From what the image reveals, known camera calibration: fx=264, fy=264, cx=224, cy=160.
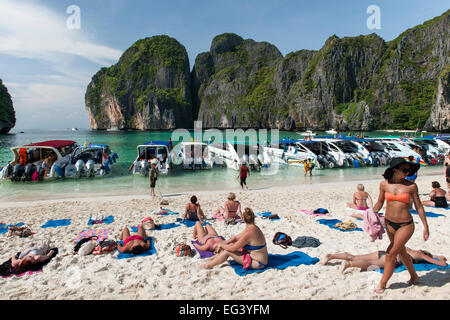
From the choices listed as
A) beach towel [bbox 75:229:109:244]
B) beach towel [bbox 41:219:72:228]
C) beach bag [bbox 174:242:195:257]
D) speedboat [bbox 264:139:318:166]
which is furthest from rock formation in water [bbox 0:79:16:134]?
beach bag [bbox 174:242:195:257]

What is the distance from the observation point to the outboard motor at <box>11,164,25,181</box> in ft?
48.1

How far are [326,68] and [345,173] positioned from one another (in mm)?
104709

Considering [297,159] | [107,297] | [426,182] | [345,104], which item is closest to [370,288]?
[107,297]

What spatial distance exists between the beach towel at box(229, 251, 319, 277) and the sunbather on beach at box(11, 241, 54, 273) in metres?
3.29

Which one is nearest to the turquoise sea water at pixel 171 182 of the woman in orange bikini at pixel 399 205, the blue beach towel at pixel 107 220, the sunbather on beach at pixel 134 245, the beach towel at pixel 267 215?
the blue beach towel at pixel 107 220

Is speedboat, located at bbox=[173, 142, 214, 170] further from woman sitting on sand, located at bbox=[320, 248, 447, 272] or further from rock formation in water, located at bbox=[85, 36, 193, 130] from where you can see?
rock formation in water, located at bbox=[85, 36, 193, 130]

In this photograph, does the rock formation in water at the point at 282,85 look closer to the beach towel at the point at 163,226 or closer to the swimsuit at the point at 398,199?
the beach towel at the point at 163,226

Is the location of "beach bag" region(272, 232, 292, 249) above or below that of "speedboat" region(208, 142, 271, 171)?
below

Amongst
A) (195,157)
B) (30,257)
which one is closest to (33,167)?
(195,157)

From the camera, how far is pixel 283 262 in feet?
14.7

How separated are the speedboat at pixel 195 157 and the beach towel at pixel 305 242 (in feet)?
42.6

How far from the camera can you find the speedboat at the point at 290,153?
18.9m

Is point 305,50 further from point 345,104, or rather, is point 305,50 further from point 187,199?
point 187,199

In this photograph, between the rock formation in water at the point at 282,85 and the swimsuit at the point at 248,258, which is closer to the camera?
the swimsuit at the point at 248,258
